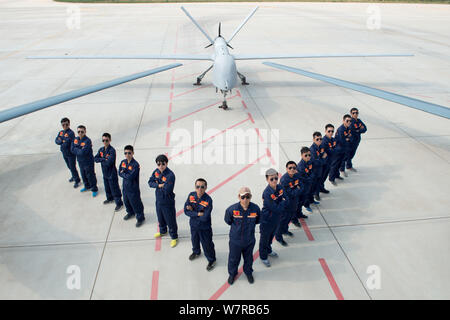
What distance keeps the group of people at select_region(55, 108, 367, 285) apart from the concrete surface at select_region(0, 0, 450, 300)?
14.4 inches

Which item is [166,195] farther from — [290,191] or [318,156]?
[318,156]

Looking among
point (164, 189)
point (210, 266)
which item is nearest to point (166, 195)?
point (164, 189)

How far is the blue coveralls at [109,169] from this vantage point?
667cm

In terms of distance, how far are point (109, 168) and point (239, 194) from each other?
373 cm

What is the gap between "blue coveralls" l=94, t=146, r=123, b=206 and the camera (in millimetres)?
6669

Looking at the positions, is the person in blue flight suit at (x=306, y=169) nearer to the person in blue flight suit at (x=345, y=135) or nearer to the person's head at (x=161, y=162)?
the person in blue flight suit at (x=345, y=135)

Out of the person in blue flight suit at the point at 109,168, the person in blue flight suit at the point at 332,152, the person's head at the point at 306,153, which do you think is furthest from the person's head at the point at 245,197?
the person in blue flight suit at the point at 109,168

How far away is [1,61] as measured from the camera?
71.2ft

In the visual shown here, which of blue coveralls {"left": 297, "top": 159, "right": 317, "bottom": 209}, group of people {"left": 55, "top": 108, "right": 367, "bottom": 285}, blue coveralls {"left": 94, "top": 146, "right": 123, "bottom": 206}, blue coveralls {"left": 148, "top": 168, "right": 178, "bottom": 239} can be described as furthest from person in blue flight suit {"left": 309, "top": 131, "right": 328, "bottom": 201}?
blue coveralls {"left": 94, "top": 146, "right": 123, "bottom": 206}

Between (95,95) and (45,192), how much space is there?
28.4 ft

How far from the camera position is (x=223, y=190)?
8062mm

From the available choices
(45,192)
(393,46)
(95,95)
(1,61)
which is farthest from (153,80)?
(393,46)

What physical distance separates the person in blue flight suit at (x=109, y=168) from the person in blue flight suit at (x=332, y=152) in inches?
215
